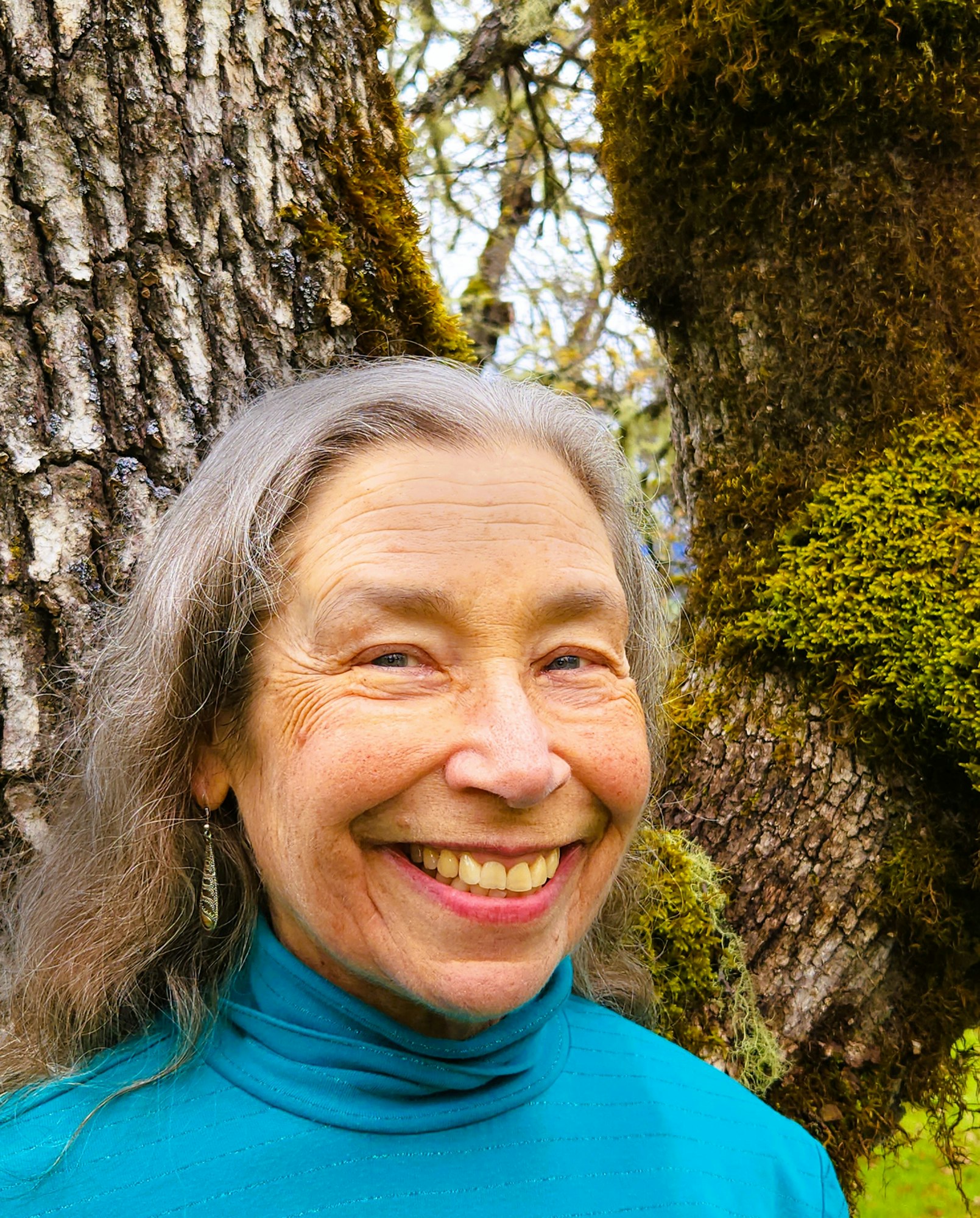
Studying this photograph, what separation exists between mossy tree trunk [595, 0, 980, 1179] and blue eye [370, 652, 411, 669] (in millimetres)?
991

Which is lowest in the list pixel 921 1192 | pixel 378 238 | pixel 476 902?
pixel 921 1192

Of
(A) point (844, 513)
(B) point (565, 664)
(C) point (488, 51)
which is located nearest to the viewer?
(B) point (565, 664)

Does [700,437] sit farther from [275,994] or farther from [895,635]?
[275,994]

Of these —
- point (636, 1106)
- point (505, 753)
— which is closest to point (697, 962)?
point (636, 1106)

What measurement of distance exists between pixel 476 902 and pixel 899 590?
1.13 m

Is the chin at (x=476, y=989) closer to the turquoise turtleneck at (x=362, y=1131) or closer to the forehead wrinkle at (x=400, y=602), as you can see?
the turquoise turtleneck at (x=362, y=1131)

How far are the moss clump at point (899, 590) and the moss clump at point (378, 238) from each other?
982mm

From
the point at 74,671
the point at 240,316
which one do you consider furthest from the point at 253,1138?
the point at 240,316

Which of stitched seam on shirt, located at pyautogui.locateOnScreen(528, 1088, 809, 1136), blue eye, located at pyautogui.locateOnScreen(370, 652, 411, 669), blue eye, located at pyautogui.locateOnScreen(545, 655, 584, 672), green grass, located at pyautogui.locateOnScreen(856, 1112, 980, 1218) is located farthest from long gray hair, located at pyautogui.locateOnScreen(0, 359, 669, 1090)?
green grass, located at pyautogui.locateOnScreen(856, 1112, 980, 1218)

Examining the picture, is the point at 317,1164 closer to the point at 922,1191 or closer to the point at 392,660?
the point at 392,660

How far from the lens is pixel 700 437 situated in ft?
8.12

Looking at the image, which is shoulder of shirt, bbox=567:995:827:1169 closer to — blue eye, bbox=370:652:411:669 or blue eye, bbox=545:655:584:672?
blue eye, bbox=545:655:584:672

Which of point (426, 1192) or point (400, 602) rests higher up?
point (400, 602)

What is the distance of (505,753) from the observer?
56.1 inches
